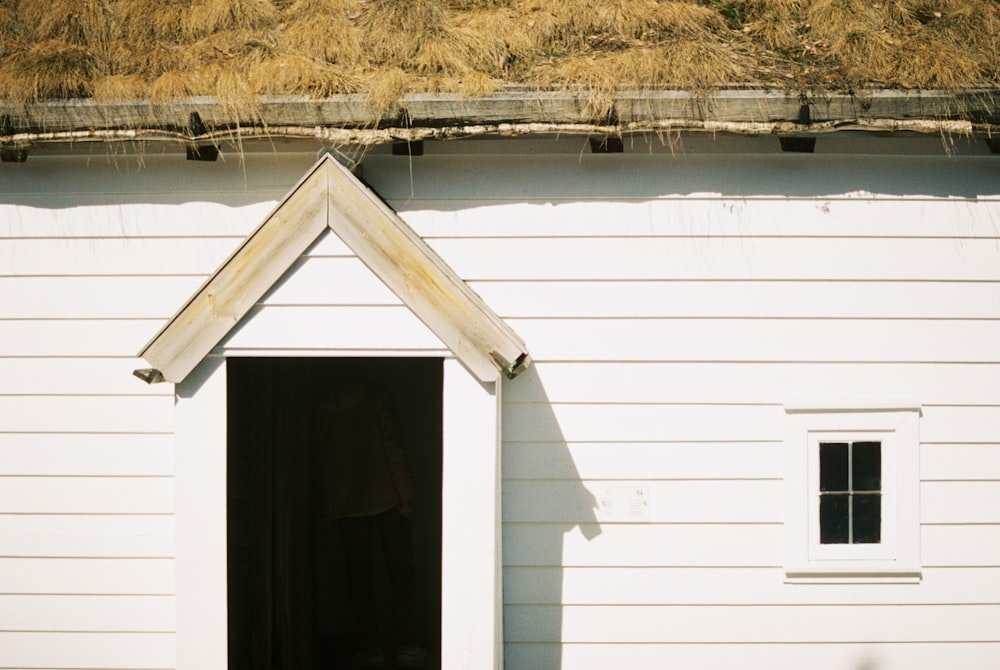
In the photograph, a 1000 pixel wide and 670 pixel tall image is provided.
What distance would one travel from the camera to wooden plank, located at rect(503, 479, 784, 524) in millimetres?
4996

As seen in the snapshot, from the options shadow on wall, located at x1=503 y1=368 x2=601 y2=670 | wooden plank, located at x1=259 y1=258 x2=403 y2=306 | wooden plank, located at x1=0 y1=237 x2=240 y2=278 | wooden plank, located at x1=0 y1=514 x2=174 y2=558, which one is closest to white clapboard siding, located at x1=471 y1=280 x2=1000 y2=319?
shadow on wall, located at x1=503 y1=368 x2=601 y2=670

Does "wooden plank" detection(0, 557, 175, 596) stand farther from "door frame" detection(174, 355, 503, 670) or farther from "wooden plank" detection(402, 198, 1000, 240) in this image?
"wooden plank" detection(402, 198, 1000, 240)

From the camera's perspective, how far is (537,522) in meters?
5.02

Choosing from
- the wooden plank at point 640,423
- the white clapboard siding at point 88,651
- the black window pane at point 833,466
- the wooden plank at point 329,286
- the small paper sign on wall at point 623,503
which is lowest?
the white clapboard siding at point 88,651

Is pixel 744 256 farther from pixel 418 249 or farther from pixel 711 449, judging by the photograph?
pixel 418 249

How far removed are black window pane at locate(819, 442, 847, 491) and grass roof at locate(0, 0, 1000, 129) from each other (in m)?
2.00

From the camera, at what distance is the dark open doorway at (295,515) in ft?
17.9

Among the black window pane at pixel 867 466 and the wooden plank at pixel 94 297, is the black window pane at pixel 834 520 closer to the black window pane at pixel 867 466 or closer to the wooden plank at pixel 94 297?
the black window pane at pixel 867 466

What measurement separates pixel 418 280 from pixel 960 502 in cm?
334

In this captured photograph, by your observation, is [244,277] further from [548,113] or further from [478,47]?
[478,47]

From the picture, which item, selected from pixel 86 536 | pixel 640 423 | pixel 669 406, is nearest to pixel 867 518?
pixel 669 406

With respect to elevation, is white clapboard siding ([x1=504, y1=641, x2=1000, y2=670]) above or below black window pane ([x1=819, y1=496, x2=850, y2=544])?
below

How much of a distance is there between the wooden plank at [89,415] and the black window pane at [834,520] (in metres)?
3.76

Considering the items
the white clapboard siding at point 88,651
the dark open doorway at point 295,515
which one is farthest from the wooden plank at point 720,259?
the white clapboard siding at point 88,651
